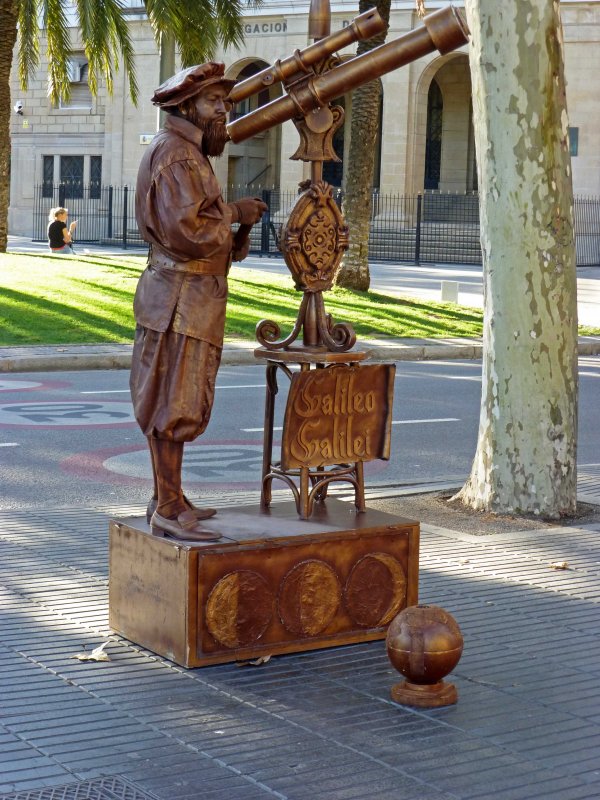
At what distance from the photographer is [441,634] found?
16.7 feet

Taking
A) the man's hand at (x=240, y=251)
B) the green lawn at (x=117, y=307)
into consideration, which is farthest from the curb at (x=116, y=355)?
the man's hand at (x=240, y=251)

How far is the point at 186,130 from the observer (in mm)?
5512

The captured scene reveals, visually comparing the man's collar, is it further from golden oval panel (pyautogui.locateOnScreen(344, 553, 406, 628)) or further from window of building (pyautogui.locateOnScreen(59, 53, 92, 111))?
window of building (pyautogui.locateOnScreen(59, 53, 92, 111))

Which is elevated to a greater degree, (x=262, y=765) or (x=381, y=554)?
(x=381, y=554)

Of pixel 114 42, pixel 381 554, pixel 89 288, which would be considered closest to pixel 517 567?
pixel 381 554

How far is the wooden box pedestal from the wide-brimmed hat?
6.14 feet

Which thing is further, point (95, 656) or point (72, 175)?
point (72, 175)

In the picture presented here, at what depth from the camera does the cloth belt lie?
18.1ft

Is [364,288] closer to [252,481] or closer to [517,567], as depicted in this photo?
[252,481]

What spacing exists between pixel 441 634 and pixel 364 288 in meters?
18.8

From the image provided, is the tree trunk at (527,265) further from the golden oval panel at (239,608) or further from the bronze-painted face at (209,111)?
the bronze-painted face at (209,111)

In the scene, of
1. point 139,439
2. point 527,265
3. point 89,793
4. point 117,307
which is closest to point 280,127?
point 117,307

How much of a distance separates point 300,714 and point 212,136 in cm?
244

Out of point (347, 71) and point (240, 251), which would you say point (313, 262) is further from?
point (347, 71)
